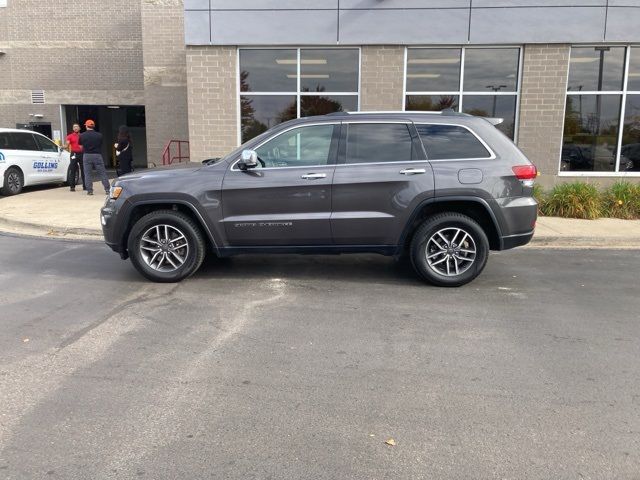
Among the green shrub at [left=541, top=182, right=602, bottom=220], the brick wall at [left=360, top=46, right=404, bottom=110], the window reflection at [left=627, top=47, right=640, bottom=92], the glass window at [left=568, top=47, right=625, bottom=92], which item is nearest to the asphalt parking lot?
the green shrub at [left=541, top=182, right=602, bottom=220]

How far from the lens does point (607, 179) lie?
12336 mm

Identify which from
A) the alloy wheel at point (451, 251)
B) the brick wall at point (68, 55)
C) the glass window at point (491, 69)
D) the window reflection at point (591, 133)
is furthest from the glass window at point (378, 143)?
the brick wall at point (68, 55)

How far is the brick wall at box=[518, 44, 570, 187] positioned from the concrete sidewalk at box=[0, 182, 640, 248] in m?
2.02

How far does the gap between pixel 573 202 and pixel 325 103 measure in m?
5.58

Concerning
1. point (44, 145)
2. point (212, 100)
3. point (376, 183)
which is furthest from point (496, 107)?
point (44, 145)

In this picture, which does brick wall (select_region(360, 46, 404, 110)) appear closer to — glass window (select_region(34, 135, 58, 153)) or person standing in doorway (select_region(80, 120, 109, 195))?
person standing in doorway (select_region(80, 120, 109, 195))

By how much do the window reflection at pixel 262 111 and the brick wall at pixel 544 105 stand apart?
16.5 feet

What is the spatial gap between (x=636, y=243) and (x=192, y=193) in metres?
7.17

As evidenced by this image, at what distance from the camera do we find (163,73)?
18156 millimetres

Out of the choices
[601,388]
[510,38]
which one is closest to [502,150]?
[601,388]

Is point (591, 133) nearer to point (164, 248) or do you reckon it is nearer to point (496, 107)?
point (496, 107)

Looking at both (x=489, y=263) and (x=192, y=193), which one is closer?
(x=192, y=193)

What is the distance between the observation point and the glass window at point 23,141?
14312mm

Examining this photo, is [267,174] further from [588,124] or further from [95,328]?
[588,124]
